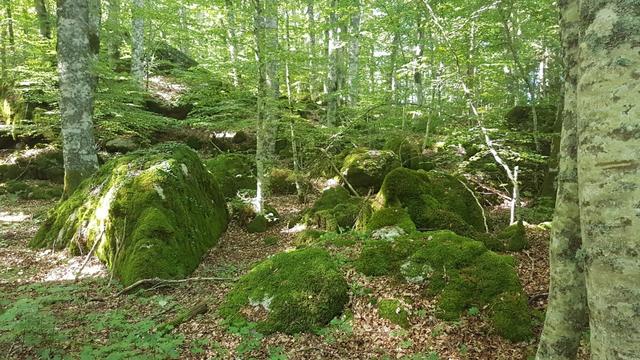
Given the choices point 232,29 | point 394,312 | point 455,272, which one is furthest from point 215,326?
point 232,29

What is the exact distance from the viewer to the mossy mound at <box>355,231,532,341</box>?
4.48m

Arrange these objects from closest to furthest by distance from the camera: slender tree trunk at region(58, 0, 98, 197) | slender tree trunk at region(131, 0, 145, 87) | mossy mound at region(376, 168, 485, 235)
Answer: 1. mossy mound at region(376, 168, 485, 235)
2. slender tree trunk at region(58, 0, 98, 197)
3. slender tree trunk at region(131, 0, 145, 87)

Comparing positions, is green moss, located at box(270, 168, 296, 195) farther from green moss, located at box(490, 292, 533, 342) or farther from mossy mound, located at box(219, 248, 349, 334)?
green moss, located at box(490, 292, 533, 342)

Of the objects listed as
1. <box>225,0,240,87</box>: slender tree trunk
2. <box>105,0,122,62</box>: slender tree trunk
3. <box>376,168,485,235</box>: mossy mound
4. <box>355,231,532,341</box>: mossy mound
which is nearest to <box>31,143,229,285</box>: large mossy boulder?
<box>225,0,240,87</box>: slender tree trunk

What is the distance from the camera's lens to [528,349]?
4074 millimetres

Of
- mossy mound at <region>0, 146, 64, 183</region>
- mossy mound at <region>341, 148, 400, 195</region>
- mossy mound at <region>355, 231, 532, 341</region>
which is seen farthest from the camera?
mossy mound at <region>0, 146, 64, 183</region>

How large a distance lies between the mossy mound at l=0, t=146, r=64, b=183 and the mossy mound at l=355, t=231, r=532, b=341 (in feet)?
39.7

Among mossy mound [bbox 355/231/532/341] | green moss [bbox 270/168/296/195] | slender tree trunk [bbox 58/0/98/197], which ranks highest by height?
slender tree trunk [bbox 58/0/98/197]

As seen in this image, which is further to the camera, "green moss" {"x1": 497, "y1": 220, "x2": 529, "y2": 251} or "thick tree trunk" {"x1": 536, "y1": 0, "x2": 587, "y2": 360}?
"green moss" {"x1": 497, "y1": 220, "x2": 529, "y2": 251}

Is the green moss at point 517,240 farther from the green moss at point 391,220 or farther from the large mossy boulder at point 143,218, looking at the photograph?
the large mossy boulder at point 143,218

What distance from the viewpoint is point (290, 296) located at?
4.94m

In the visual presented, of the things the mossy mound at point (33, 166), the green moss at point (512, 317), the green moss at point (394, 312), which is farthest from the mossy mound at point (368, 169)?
the mossy mound at point (33, 166)

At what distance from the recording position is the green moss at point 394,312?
4633mm

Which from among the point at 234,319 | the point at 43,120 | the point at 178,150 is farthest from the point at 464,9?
the point at 43,120
